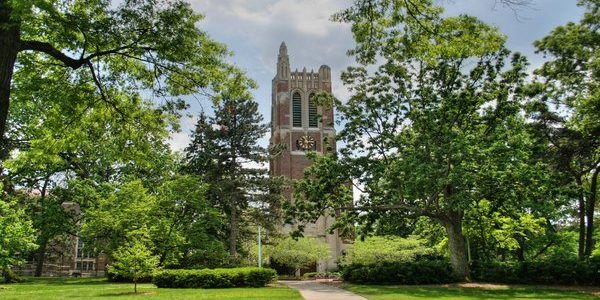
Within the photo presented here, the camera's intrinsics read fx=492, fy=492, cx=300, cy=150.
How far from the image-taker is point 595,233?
1441 inches

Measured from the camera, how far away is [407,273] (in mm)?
23094

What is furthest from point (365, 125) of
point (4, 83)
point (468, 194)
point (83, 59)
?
point (4, 83)

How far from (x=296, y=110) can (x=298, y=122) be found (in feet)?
5.41

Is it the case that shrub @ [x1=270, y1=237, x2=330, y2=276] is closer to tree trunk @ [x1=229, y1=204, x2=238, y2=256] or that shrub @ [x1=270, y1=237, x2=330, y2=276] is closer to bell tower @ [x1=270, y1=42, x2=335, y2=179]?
tree trunk @ [x1=229, y1=204, x2=238, y2=256]

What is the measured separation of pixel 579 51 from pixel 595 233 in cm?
2420

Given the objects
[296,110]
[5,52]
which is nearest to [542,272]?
[5,52]

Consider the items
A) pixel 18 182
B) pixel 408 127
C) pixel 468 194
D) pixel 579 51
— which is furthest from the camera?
pixel 18 182

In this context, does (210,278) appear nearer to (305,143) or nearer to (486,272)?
(486,272)

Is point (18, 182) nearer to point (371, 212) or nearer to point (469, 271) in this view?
point (371, 212)

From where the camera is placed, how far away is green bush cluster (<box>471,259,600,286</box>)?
824 inches

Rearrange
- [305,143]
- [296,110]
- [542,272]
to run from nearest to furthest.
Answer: [542,272]
[305,143]
[296,110]

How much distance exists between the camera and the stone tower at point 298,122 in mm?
56094

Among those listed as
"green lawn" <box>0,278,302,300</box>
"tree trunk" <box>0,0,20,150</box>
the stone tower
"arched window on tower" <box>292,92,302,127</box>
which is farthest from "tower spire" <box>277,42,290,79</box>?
"tree trunk" <box>0,0,20,150</box>

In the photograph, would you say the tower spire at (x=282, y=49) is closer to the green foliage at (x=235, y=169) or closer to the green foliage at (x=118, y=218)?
the green foliage at (x=235, y=169)
